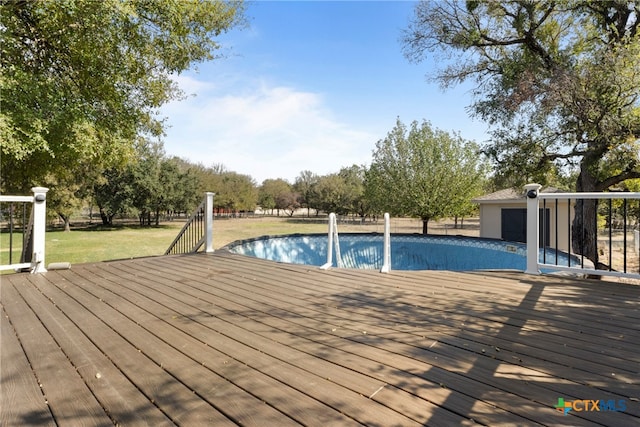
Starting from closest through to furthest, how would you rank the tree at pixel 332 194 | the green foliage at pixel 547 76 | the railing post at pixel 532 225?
1. the railing post at pixel 532 225
2. the green foliage at pixel 547 76
3. the tree at pixel 332 194

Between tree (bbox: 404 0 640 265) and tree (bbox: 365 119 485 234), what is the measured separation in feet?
21.8

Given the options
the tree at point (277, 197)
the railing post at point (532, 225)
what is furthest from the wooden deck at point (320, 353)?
the tree at point (277, 197)

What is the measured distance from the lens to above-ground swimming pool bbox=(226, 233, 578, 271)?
996 cm

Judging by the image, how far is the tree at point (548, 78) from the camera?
8.50m

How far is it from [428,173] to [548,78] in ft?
30.6

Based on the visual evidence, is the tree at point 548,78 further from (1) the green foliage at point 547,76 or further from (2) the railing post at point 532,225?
(2) the railing post at point 532,225

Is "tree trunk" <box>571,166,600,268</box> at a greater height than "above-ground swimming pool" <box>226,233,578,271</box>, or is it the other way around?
"tree trunk" <box>571,166,600,268</box>

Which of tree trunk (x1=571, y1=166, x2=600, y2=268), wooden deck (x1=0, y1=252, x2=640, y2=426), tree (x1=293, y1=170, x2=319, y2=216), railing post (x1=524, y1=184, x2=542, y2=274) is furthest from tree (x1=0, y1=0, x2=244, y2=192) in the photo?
tree (x1=293, y1=170, x2=319, y2=216)

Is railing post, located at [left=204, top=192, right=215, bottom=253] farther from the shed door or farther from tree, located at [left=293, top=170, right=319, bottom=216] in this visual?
tree, located at [left=293, top=170, right=319, bottom=216]
